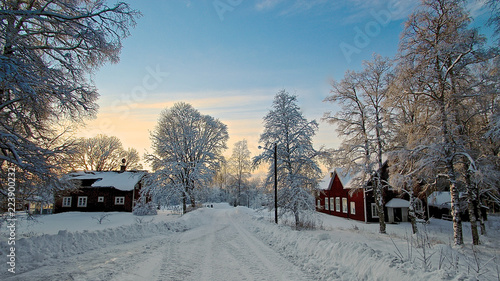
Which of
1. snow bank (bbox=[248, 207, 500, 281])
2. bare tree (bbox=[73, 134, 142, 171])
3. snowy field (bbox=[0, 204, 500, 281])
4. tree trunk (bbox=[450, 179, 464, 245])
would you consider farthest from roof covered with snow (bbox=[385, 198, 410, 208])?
bare tree (bbox=[73, 134, 142, 171])

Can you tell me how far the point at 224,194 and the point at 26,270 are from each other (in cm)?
7260

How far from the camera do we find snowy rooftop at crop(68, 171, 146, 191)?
34062 millimetres

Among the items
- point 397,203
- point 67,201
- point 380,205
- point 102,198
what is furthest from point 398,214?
point 67,201

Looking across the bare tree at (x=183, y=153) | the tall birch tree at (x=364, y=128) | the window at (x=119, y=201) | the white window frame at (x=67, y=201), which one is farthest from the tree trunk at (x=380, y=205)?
the white window frame at (x=67, y=201)

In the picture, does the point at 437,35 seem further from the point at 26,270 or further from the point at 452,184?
the point at 26,270

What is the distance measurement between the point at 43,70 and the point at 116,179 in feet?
104

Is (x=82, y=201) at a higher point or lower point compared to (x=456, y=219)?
lower

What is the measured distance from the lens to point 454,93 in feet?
44.0

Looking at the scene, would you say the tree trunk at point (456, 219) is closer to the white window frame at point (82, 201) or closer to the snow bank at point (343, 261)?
the snow bank at point (343, 261)

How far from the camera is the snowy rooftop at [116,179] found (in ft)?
112

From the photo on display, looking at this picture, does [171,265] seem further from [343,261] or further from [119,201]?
[119,201]

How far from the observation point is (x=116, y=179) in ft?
117

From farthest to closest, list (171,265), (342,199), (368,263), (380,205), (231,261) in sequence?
(342,199) → (380,205) → (231,261) → (171,265) → (368,263)

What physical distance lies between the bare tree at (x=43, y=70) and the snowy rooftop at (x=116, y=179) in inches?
1028
